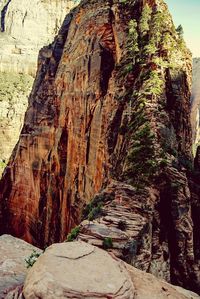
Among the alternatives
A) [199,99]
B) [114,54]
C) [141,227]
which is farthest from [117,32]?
[199,99]

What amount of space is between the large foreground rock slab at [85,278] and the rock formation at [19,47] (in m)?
76.0

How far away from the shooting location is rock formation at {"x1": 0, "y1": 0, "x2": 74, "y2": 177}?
284 ft

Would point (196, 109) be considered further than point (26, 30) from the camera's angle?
No

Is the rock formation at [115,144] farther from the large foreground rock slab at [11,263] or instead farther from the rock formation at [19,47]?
the rock formation at [19,47]

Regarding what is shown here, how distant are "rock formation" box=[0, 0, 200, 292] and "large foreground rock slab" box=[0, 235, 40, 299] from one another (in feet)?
8.27

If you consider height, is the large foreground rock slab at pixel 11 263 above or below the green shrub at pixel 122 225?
below

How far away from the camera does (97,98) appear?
76.4ft

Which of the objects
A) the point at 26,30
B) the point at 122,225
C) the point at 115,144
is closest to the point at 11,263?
the point at 122,225

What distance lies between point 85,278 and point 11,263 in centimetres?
655

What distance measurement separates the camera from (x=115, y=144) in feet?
62.7

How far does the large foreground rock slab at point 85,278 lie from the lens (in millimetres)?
6426

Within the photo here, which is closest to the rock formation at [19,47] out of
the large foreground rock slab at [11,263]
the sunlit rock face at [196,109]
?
the sunlit rock face at [196,109]

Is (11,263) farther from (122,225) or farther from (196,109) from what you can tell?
(196,109)

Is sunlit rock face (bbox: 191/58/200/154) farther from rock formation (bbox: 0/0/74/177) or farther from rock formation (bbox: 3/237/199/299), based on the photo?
rock formation (bbox: 3/237/199/299)
